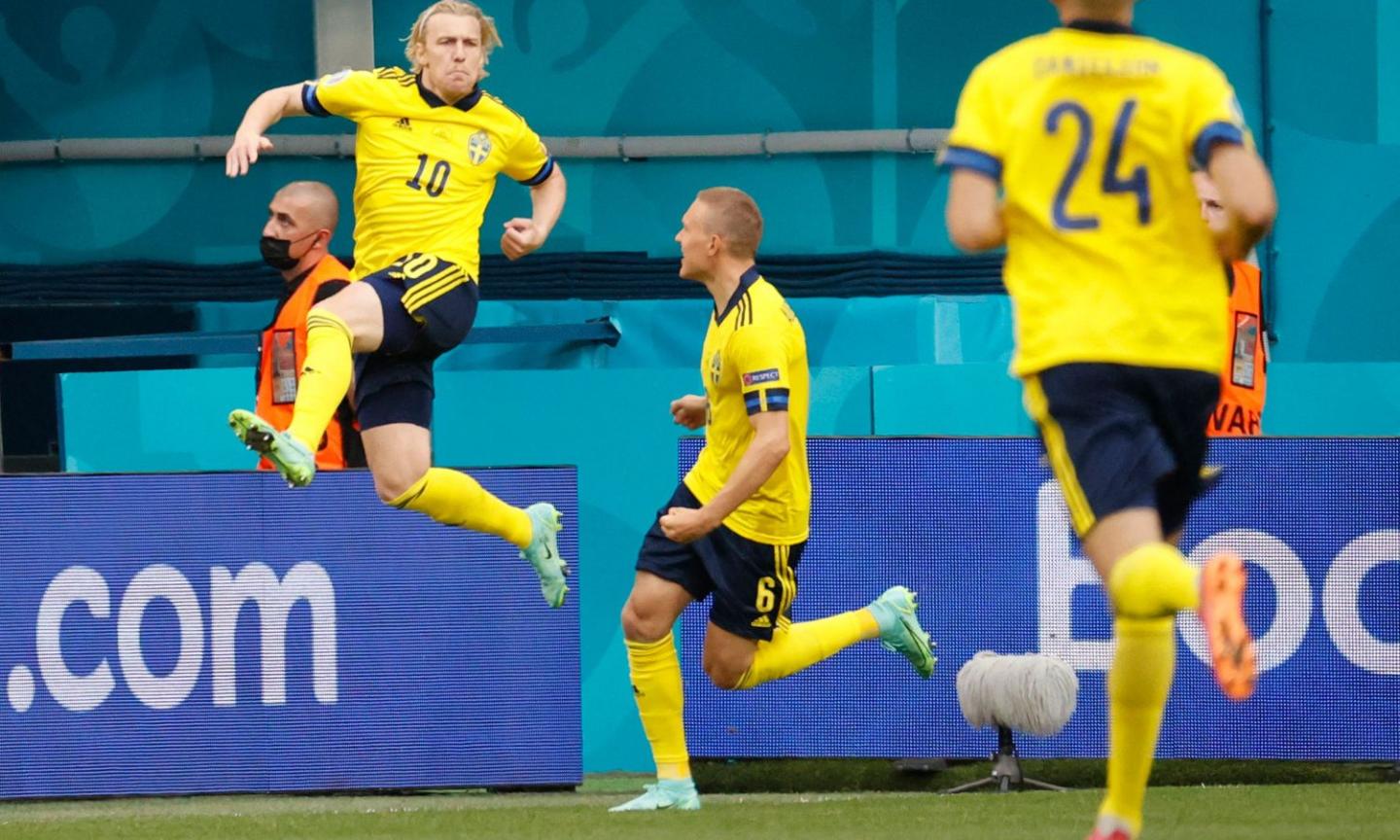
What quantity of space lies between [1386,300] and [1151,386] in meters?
8.11

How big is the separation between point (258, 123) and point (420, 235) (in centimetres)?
64

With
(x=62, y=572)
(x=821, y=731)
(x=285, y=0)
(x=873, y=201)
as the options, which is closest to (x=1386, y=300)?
(x=873, y=201)

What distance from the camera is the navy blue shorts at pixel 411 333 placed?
6.43m

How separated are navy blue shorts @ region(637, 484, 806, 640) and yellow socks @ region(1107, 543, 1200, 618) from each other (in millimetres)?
2530

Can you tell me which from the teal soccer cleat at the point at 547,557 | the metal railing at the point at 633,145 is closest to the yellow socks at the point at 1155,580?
the teal soccer cleat at the point at 547,557

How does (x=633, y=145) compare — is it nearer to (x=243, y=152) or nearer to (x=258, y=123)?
(x=258, y=123)

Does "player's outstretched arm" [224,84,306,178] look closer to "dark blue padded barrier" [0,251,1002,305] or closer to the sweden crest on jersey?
the sweden crest on jersey

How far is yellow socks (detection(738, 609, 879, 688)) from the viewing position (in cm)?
678

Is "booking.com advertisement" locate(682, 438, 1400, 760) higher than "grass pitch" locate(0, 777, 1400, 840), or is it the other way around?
"booking.com advertisement" locate(682, 438, 1400, 760)

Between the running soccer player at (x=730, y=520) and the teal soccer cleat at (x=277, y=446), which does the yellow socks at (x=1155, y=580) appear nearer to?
the running soccer player at (x=730, y=520)

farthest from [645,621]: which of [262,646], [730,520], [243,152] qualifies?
[243,152]

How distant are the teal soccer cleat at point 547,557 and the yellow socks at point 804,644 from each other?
0.66 metres

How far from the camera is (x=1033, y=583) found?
742 cm

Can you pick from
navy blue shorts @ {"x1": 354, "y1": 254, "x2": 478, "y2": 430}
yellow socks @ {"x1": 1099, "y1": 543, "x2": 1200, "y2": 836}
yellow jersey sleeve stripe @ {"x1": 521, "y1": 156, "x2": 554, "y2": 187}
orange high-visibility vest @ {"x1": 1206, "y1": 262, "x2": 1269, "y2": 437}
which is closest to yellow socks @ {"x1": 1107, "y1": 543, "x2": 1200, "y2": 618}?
yellow socks @ {"x1": 1099, "y1": 543, "x2": 1200, "y2": 836}
